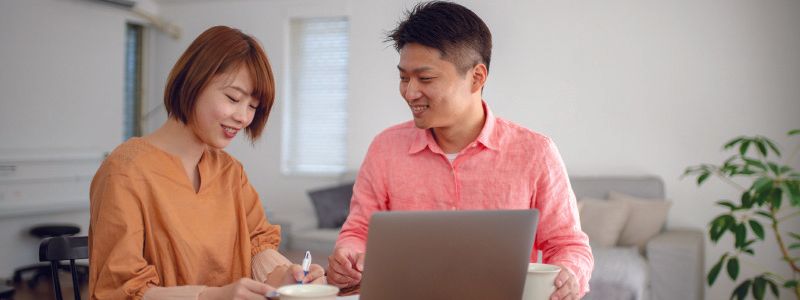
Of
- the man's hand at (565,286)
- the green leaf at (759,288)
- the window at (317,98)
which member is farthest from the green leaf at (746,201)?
the window at (317,98)

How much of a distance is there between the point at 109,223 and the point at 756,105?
4.27 meters

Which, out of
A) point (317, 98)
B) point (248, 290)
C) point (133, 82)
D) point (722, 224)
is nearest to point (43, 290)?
point (133, 82)

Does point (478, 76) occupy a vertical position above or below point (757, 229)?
above

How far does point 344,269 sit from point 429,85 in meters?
0.44

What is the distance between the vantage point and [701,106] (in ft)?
16.0

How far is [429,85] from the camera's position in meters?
1.74

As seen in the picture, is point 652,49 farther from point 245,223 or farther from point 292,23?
point 245,223

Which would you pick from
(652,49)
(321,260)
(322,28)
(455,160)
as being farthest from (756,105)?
(455,160)

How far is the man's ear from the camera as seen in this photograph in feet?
5.94

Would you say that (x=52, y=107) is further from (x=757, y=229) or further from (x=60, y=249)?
(x=757, y=229)

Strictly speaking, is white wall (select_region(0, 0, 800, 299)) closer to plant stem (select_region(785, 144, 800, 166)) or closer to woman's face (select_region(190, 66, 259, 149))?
plant stem (select_region(785, 144, 800, 166))

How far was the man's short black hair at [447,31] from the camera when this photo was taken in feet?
5.71

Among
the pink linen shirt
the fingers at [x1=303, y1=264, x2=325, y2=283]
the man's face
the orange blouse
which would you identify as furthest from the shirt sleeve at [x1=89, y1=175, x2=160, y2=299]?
the man's face

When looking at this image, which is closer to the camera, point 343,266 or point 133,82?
point 343,266
